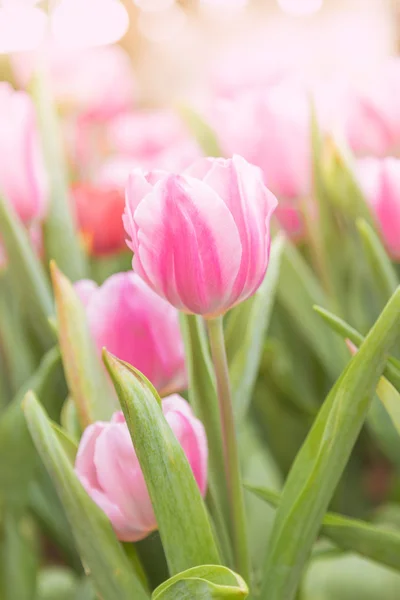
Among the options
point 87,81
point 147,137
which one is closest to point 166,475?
point 147,137

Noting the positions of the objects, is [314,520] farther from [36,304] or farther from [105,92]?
[105,92]

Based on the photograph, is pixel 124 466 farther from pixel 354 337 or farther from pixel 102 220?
pixel 102 220

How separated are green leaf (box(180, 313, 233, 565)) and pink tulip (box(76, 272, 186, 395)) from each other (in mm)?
10

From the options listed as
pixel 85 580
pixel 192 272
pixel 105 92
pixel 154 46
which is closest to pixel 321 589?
pixel 85 580

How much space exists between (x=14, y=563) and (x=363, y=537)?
7.8 inches

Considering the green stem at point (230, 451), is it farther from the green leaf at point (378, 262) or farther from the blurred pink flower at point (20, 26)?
the blurred pink flower at point (20, 26)

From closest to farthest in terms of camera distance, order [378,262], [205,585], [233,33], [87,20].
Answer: [205,585] → [378,262] → [87,20] → [233,33]

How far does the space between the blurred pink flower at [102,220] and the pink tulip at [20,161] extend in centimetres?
7

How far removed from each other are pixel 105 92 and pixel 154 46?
3.56 ft

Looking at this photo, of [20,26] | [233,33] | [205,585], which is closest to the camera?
[205,585]

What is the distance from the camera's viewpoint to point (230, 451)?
10.1 inches

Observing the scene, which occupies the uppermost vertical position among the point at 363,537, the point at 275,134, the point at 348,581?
the point at 275,134

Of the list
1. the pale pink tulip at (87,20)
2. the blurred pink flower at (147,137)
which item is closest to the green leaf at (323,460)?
the blurred pink flower at (147,137)

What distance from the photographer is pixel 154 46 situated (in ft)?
5.78
